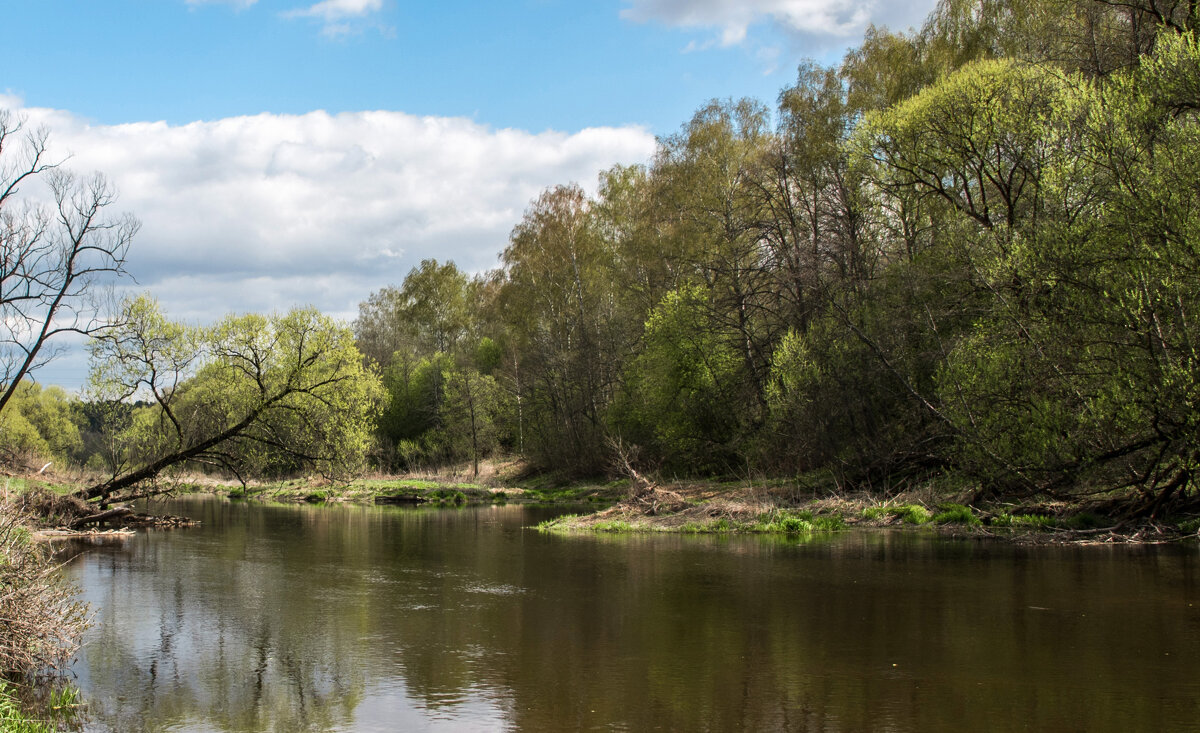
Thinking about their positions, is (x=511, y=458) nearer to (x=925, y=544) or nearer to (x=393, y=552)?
(x=393, y=552)

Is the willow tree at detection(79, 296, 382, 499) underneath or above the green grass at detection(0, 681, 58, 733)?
above

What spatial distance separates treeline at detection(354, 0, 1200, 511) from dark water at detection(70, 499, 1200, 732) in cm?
353

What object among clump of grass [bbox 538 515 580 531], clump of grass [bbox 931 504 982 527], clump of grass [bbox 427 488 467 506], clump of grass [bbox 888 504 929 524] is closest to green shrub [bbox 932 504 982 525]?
clump of grass [bbox 931 504 982 527]

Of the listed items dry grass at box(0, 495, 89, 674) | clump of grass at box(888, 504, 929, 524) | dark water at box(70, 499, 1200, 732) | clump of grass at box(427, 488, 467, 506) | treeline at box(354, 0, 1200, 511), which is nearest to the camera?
dark water at box(70, 499, 1200, 732)

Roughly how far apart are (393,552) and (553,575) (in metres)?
6.57

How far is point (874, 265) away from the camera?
1292 inches

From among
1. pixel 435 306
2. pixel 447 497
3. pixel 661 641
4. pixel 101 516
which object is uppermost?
A: pixel 435 306

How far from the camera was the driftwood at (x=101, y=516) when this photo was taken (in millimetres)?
25183

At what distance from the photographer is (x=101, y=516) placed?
1014 inches

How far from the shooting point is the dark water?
340 inches

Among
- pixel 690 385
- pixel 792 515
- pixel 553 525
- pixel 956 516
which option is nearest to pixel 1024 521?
pixel 956 516

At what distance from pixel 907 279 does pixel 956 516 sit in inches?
360

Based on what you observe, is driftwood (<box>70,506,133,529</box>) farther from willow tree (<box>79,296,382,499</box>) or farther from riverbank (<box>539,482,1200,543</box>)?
riverbank (<box>539,482,1200,543</box>)

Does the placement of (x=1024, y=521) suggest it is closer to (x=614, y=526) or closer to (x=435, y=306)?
(x=614, y=526)
